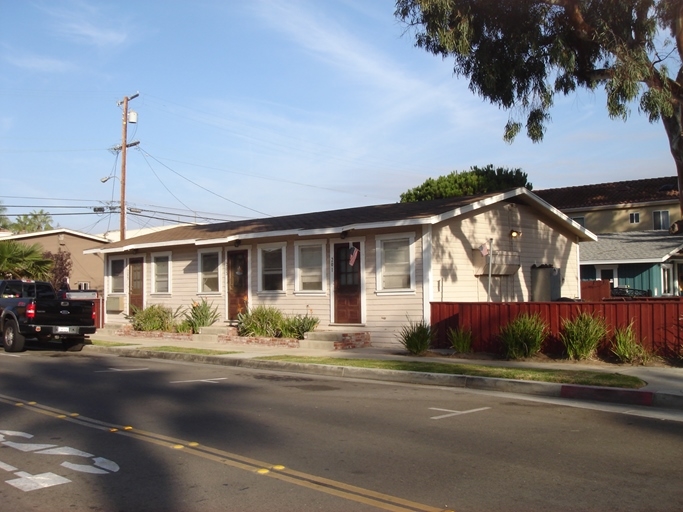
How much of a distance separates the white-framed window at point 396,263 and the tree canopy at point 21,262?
57.5 ft

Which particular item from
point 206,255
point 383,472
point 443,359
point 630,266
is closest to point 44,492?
point 383,472

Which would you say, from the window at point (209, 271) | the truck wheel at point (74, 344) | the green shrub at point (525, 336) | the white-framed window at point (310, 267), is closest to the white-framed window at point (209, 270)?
the window at point (209, 271)

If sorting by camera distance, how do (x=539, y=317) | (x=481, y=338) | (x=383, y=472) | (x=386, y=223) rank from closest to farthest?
(x=383, y=472) < (x=539, y=317) < (x=481, y=338) < (x=386, y=223)

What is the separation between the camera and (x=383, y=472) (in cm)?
674

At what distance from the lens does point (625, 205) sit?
46.7 m

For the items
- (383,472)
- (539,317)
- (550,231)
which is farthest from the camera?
(550,231)

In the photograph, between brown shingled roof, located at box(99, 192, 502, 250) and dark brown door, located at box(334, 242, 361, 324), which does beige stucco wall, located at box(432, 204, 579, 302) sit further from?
dark brown door, located at box(334, 242, 361, 324)

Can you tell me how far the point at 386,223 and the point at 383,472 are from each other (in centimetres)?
1185

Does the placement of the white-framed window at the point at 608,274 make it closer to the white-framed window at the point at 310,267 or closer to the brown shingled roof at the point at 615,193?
the brown shingled roof at the point at 615,193

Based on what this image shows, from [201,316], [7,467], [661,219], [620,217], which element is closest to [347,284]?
[201,316]

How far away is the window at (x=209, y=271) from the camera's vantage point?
934 inches

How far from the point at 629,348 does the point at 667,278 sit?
2498cm

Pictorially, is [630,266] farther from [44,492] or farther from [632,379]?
[44,492]

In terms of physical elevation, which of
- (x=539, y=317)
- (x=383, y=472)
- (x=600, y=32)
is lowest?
(x=383, y=472)
